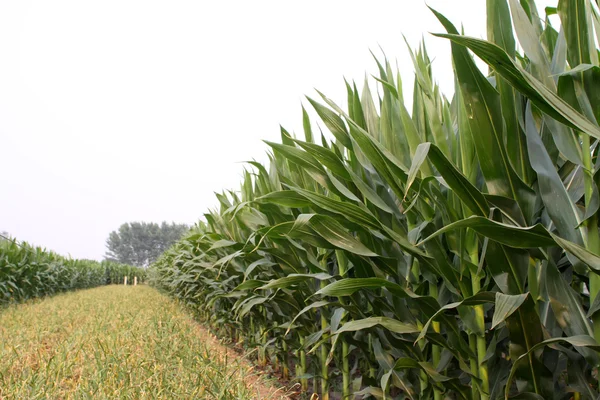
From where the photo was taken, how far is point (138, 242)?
62.2 metres

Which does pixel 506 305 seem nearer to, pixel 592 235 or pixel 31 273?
pixel 592 235

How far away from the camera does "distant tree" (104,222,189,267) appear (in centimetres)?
6200

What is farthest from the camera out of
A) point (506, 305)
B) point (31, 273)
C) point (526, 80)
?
point (31, 273)

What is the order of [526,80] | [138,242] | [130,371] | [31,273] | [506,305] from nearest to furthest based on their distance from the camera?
[526,80] < [506,305] < [130,371] < [31,273] < [138,242]

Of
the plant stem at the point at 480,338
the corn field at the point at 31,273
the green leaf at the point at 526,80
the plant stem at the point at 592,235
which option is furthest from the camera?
the corn field at the point at 31,273

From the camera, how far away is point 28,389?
1.81 metres

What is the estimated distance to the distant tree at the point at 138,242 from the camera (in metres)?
62.0

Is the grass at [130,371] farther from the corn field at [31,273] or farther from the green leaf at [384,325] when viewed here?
the corn field at [31,273]

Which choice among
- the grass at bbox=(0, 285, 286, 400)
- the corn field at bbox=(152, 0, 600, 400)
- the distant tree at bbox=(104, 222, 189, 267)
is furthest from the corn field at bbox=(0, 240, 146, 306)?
the distant tree at bbox=(104, 222, 189, 267)

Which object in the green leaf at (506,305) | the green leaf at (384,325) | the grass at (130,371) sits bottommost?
the grass at (130,371)

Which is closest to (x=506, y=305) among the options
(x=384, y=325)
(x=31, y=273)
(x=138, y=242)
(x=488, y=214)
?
(x=488, y=214)

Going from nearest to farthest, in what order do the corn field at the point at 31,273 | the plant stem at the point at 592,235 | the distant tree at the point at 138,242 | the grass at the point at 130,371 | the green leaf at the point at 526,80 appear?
the green leaf at the point at 526,80, the plant stem at the point at 592,235, the grass at the point at 130,371, the corn field at the point at 31,273, the distant tree at the point at 138,242

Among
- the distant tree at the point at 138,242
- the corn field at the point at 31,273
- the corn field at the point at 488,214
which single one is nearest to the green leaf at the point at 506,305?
the corn field at the point at 488,214

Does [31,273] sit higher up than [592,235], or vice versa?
[31,273]
